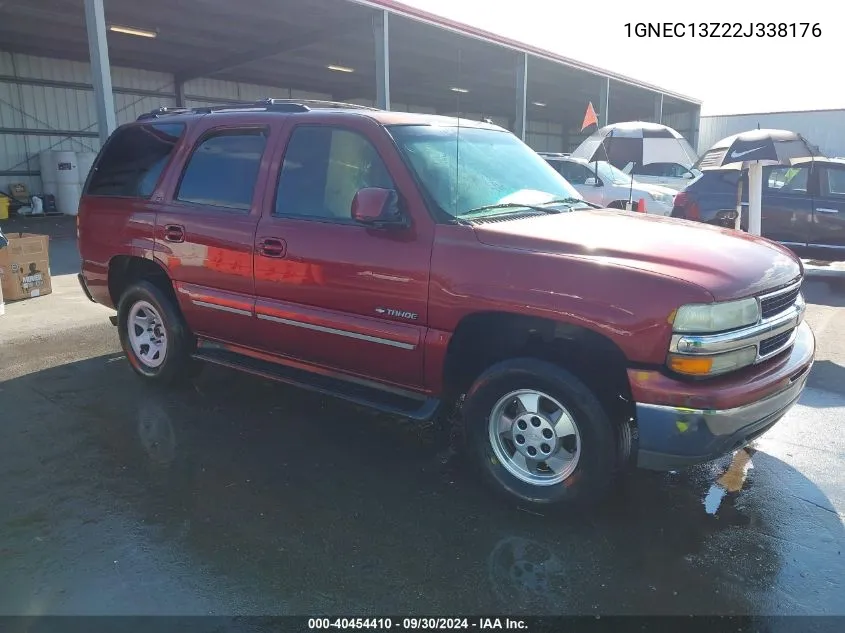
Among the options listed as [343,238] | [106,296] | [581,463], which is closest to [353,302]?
[343,238]

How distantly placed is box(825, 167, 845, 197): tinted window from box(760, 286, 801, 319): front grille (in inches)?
273

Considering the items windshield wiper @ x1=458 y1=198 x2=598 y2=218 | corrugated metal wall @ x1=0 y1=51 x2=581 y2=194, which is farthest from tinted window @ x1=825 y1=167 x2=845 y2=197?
corrugated metal wall @ x1=0 y1=51 x2=581 y2=194

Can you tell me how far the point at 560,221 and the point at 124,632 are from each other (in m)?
2.77

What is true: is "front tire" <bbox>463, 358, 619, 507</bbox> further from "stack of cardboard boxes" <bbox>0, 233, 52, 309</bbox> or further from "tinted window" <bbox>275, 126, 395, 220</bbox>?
"stack of cardboard boxes" <bbox>0, 233, 52, 309</bbox>

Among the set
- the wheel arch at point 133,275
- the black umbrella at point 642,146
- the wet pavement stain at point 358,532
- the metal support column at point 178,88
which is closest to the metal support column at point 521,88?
the black umbrella at point 642,146

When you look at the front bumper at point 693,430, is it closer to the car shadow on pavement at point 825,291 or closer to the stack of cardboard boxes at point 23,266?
the car shadow on pavement at point 825,291

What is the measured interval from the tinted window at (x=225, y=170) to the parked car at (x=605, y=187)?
8989 millimetres

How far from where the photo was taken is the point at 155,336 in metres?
5.13

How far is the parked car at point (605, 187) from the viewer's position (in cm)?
1255

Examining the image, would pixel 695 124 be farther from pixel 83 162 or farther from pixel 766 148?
pixel 766 148

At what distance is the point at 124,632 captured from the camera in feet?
8.05

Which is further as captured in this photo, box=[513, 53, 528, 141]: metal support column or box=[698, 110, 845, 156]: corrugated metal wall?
box=[698, 110, 845, 156]: corrugated metal wall

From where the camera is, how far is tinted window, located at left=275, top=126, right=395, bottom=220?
3.80 meters

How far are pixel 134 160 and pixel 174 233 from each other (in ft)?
A: 3.03
